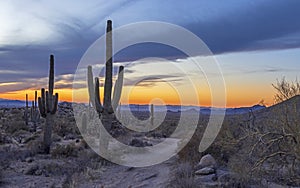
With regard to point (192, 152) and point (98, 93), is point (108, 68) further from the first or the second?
point (192, 152)

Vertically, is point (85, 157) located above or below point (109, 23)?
below

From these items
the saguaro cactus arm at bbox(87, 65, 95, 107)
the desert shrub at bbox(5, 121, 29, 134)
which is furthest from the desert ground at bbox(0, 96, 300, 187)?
the desert shrub at bbox(5, 121, 29, 134)

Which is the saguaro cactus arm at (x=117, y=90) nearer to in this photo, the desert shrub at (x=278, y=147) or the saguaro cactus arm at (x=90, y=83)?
the saguaro cactus arm at (x=90, y=83)

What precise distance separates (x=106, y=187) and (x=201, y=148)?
5.57m

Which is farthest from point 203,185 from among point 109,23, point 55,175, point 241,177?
point 109,23

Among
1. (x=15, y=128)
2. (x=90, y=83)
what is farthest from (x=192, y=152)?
(x=15, y=128)

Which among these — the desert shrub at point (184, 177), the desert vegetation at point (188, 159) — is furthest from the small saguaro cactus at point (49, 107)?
the desert shrub at point (184, 177)

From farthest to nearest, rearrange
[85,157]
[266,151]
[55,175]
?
[85,157], [55,175], [266,151]

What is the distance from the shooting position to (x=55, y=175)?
1526cm

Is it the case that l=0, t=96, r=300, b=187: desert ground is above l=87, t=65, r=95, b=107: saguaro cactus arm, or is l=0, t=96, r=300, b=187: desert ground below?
below

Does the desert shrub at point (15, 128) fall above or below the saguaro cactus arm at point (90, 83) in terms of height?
below

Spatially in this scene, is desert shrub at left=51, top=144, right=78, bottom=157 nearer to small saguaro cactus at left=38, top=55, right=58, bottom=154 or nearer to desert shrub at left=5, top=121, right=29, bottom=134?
small saguaro cactus at left=38, top=55, right=58, bottom=154

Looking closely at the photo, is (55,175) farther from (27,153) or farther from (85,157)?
(27,153)

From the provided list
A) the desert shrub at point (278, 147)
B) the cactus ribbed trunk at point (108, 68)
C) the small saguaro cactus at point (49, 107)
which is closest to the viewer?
the desert shrub at point (278, 147)
